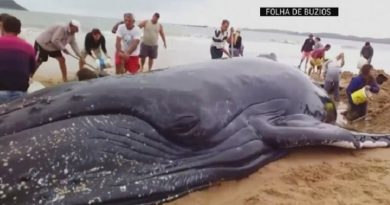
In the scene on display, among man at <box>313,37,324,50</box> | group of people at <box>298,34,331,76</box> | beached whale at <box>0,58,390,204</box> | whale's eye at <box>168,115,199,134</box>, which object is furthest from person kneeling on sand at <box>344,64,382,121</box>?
man at <box>313,37,324,50</box>

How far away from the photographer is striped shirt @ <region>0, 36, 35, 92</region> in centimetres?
670

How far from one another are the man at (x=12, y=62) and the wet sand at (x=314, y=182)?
340 centimetres

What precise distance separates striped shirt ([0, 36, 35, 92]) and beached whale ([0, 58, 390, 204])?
228cm

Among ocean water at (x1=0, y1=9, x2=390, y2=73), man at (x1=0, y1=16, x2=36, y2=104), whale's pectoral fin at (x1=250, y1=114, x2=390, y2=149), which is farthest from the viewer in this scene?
ocean water at (x1=0, y1=9, x2=390, y2=73)

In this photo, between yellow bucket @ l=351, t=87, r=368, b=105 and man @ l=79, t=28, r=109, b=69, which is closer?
yellow bucket @ l=351, t=87, r=368, b=105

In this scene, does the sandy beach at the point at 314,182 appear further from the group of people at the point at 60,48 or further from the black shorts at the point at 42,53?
the black shorts at the point at 42,53

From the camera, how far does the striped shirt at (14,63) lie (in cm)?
670

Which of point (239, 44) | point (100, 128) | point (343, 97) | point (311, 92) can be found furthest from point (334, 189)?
point (239, 44)


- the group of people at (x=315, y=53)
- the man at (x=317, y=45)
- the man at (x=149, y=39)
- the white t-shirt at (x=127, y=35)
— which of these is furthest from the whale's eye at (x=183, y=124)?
the man at (x=317, y=45)

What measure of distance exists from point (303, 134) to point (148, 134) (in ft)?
6.54

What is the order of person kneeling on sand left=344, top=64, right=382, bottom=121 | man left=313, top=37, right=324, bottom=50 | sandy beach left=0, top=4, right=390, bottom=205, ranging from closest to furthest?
sandy beach left=0, top=4, right=390, bottom=205 < person kneeling on sand left=344, top=64, right=382, bottom=121 < man left=313, top=37, right=324, bottom=50

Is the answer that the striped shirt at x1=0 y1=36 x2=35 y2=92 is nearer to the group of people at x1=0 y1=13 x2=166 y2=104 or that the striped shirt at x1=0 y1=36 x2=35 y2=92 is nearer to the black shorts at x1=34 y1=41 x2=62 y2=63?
the group of people at x1=0 y1=13 x2=166 y2=104

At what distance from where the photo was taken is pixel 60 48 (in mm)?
13109

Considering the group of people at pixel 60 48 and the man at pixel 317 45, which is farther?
the man at pixel 317 45
